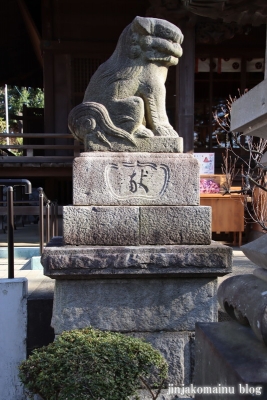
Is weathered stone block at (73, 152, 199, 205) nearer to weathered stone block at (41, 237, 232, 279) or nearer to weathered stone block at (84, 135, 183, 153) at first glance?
weathered stone block at (84, 135, 183, 153)

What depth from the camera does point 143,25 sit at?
10.7 ft

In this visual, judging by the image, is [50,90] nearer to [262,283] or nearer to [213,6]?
[213,6]

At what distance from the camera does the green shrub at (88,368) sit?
210cm

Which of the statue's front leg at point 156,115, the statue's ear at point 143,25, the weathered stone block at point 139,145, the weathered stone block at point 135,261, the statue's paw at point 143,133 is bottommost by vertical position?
the weathered stone block at point 135,261

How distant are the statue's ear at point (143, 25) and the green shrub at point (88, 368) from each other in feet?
7.58

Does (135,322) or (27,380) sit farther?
(135,322)

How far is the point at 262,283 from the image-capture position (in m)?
1.69

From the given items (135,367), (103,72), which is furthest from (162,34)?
(135,367)

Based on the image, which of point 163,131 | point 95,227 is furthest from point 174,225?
point 163,131

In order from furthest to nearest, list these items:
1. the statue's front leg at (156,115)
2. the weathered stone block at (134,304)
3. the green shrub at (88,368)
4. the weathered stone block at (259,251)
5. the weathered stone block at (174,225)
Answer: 1. the statue's front leg at (156,115)
2. the weathered stone block at (174,225)
3. the weathered stone block at (134,304)
4. the green shrub at (88,368)
5. the weathered stone block at (259,251)

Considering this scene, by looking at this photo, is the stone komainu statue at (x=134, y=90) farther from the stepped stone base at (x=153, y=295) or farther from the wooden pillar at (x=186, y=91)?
the wooden pillar at (x=186, y=91)

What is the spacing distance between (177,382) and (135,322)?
506mm

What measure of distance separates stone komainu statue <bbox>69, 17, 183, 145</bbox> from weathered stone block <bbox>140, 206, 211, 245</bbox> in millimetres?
609

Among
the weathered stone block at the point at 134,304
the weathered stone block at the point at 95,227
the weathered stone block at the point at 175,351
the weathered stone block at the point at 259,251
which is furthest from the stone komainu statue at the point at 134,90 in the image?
the weathered stone block at the point at 259,251
